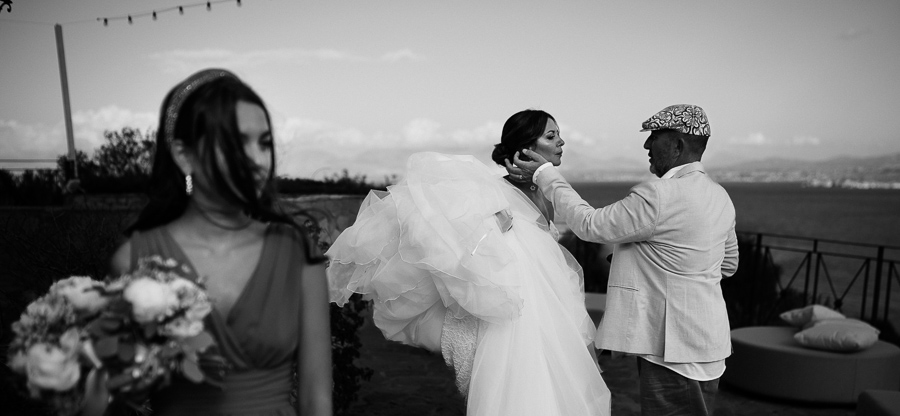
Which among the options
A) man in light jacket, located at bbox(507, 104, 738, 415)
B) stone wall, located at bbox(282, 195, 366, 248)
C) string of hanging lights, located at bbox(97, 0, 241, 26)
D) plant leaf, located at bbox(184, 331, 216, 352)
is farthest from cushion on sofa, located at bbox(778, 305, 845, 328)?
string of hanging lights, located at bbox(97, 0, 241, 26)

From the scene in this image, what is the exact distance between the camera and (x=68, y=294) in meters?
1.19

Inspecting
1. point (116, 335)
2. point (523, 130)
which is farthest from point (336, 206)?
point (116, 335)

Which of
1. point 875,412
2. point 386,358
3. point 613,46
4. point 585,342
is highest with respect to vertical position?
point 613,46

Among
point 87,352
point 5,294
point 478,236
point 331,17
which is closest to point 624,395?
point 478,236

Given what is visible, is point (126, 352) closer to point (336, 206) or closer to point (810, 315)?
point (810, 315)

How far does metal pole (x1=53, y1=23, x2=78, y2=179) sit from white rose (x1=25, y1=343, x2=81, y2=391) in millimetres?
7627

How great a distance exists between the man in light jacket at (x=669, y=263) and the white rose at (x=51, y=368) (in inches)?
77.9

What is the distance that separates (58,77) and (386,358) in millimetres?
5592

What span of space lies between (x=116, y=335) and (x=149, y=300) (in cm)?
12

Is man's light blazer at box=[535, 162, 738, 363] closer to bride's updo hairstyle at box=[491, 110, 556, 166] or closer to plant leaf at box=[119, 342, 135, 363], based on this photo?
bride's updo hairstyle at box=[491, 110, 556, 166]

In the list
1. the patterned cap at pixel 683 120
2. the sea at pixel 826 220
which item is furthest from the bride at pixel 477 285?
the sea at pixel 826 220

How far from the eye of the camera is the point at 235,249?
4.77 feet

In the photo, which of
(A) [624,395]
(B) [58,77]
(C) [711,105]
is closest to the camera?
(A) [624,395]

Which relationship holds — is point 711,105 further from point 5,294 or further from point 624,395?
point 5,294
